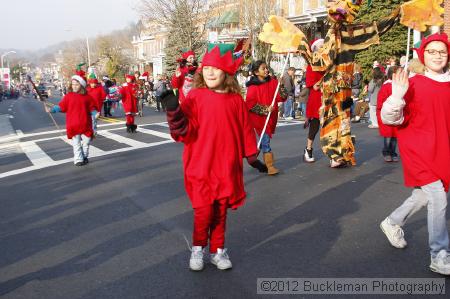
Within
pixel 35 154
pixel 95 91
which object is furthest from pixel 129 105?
pixel 35 154

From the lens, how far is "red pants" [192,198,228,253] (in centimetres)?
402

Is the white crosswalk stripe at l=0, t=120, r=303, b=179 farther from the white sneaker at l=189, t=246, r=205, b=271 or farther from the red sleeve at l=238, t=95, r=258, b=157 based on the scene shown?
the red sleeve at l=238, t=95, r=258, b=157

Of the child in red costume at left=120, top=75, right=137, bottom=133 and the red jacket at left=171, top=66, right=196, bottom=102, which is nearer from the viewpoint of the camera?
the red jacket at left=171, top=66, right=196, bottom=102

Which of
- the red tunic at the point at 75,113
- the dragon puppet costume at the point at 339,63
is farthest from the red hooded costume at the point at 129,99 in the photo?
the dragon puppet costume at the point at 339,63

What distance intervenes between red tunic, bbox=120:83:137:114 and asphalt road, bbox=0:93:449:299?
6197 mm

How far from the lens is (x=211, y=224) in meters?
4.18

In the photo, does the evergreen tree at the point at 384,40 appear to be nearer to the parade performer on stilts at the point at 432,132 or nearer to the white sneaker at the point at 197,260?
the parade performer on stilts at the point at 432,132

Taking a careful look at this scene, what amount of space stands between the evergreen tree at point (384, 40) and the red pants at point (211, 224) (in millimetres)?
20611

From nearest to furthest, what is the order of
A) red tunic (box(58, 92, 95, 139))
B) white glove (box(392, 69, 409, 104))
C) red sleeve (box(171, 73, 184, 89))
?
1. white glove (box(392, 69, 409, 104))
2. red tunic (box(58, 92, 95, 139))
3. red sleeve (box(171, 73, 184, 89))

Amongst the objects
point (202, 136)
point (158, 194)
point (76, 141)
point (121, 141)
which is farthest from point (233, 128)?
point (121, 141)

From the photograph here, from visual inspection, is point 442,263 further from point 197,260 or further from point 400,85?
point 197,260

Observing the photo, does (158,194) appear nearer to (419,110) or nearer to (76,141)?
(76,141)

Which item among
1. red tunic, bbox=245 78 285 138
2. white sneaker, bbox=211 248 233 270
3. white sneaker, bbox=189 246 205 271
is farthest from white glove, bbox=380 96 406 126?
red tunic, bbox=245 78 285 138

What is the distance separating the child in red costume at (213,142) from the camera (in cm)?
394
